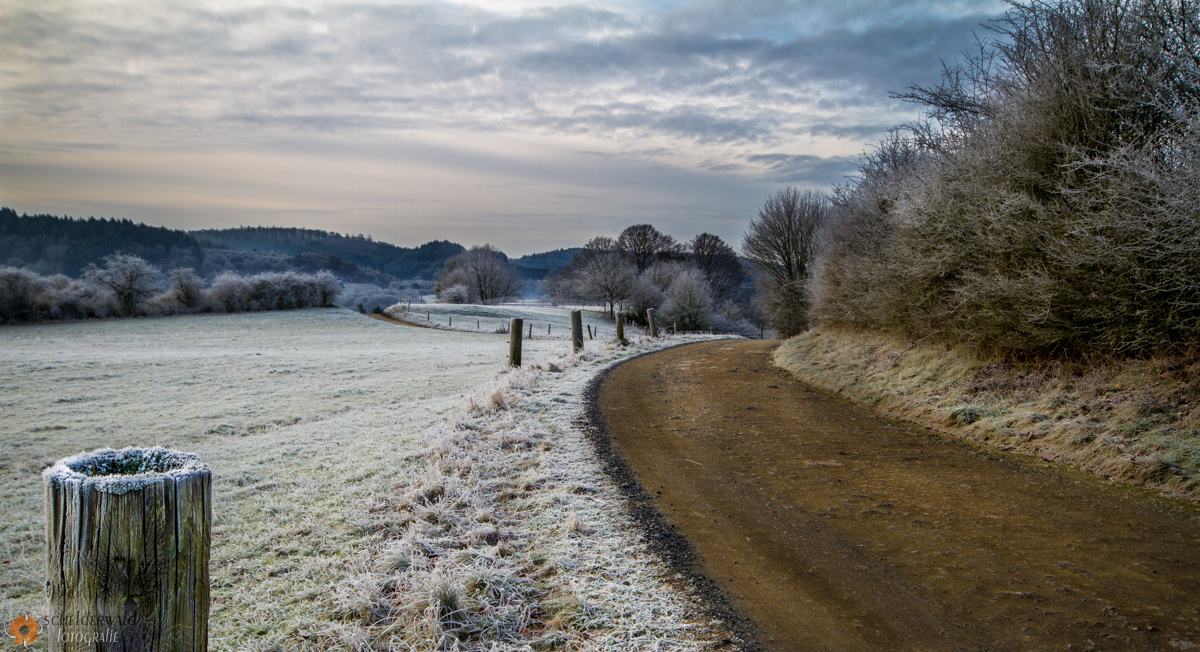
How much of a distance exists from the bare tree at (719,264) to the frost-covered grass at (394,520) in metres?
62.9

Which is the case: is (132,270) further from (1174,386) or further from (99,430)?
(1174,386)

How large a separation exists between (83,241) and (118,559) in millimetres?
155855

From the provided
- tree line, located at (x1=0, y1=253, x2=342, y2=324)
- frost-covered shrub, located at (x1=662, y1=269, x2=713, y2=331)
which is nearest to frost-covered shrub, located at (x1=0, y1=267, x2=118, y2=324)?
tree line, located at (x1=0, y1=253, x2=342, y2=324)

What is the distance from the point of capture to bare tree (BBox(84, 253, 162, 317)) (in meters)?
49.6

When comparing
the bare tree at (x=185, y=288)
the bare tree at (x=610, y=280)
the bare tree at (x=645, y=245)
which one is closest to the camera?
the bare tree at (x=185, y=288)

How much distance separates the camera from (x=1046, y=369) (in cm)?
789

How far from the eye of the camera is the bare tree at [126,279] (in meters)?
49.6

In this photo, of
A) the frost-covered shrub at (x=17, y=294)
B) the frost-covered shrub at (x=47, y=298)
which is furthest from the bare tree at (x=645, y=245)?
the frost-covered shrub at (x=17, y=294)

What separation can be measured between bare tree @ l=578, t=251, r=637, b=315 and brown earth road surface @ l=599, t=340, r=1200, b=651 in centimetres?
5620

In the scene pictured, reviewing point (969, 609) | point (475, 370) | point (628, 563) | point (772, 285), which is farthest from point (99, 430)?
point (772, 285)

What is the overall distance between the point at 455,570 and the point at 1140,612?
424 centimetres

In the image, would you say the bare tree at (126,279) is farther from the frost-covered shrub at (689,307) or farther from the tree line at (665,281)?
the frost-covered shrub at (689,307)

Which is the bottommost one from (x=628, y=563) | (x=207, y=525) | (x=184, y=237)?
(x=628, y=563)

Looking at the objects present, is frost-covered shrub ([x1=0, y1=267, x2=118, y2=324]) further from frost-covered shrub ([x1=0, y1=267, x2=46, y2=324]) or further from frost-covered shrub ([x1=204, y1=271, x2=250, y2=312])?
frost-covered shrub ([x1=204, y1=271, x2=250, y2=312])
